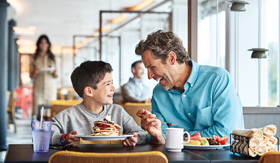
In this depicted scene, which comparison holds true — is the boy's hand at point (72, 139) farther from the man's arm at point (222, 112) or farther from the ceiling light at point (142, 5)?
the ceiling light at point (142, 5)

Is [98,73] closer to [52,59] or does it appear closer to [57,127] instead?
[57,127]

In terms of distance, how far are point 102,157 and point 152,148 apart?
561mm

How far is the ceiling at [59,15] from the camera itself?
10.2 meters

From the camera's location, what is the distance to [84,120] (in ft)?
6.77

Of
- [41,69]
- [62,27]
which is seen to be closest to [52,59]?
[41,69]

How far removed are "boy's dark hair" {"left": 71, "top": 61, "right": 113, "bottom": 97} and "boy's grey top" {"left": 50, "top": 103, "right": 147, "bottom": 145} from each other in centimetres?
13

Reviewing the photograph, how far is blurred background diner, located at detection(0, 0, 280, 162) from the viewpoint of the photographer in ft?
13.1

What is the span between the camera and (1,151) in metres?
6.08

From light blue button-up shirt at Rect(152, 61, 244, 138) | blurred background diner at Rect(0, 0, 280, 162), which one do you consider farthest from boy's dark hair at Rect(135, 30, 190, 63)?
blurred background diner at Rect(0, 0, 280, 162)

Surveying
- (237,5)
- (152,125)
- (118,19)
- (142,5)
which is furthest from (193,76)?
(118,19)

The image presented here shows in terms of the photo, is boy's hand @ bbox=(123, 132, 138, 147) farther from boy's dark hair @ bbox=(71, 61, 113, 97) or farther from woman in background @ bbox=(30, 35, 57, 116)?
woman in background @ bbox=(30, 35, 57, 116)

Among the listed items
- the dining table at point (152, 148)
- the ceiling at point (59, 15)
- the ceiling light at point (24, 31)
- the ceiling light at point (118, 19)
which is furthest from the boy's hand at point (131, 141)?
the ceiling light at point (24, 31)

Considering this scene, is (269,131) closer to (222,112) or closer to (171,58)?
(222,112)

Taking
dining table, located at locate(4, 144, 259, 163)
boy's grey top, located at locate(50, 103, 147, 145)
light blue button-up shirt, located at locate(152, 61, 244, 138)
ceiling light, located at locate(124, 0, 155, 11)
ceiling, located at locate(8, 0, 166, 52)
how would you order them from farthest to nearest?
ceiling, located at locate(8, 0, 166, 52)
ceiling light, located at locate(124, 0, 155, 11)
light blue button-up shirt, located at locate(152, 61, 244, 138)
boy's grey top, located at locate(50, 103, 147, 145)
dining table, located at locate(4, 144, 259, 163)
